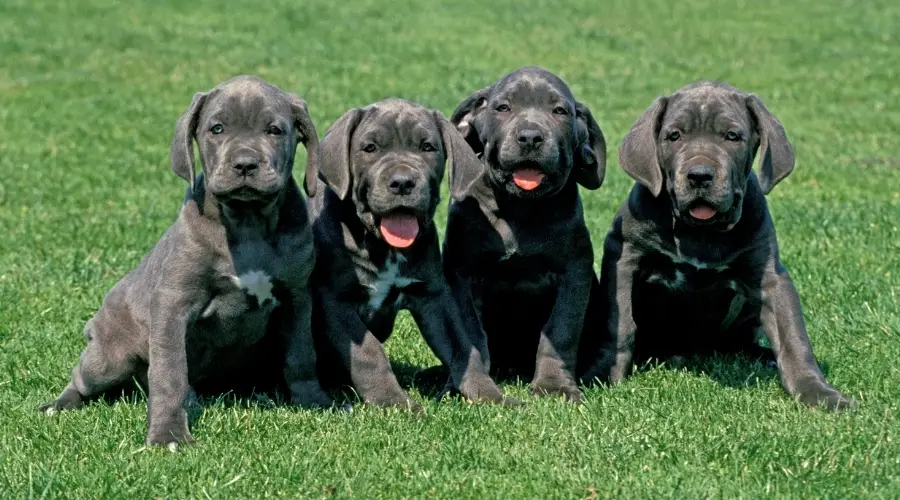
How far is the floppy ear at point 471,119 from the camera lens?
8.13 m

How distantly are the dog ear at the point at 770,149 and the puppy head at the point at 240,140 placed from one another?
8.84ft

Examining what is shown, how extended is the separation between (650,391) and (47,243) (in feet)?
21.5

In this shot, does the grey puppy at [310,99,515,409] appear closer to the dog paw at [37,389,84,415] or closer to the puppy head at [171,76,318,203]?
the puppy head at [171,76,318,203]

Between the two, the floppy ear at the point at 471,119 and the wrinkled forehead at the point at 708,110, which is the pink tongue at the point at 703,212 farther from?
the floppy ear at the point at 471,119

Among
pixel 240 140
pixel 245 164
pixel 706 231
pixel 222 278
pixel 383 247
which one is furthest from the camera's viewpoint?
pixel 706 231

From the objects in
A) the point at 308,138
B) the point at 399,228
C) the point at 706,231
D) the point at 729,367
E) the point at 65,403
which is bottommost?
the point at 729,367

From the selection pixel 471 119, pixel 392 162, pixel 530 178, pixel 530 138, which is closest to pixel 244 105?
pixel 392 162

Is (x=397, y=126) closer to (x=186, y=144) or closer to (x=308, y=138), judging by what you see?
(x=308, y=138)

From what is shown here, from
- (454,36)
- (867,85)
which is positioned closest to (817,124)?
(867,85)

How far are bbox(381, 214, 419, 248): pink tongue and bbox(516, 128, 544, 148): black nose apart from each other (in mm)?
761

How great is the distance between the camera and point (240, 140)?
22.1 ft

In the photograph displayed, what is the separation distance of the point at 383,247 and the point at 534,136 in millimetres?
1077

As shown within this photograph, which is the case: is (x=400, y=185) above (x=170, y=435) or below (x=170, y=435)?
above

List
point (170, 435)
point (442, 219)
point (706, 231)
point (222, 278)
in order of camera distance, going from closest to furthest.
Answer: point (170, 435)
point (222, 278)
point (706, 231)
point (442, 219)
